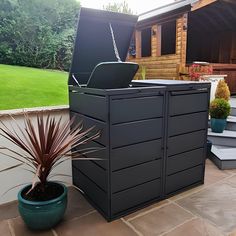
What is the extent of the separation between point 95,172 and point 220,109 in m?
2.79

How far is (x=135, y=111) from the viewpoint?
2150 mm

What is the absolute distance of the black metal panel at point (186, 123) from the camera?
8.02 ft

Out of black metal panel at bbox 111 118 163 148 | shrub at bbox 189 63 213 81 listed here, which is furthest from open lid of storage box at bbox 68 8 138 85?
shrub at bbox 189 63 213 81

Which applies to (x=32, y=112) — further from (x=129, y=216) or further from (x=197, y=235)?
(x=197, y=235)

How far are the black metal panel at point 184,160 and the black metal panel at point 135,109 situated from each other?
1.84ft

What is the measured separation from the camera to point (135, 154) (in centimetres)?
222

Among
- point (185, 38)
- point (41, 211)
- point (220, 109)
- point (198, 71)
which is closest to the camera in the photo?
point (41, 211)

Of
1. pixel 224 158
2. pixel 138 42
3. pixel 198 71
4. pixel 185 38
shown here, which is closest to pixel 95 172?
pixel 224 158

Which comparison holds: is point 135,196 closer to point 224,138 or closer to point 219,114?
point 224,138

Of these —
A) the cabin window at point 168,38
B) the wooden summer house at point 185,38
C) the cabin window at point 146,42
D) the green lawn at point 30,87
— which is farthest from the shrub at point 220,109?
the cabin window at point 168,38

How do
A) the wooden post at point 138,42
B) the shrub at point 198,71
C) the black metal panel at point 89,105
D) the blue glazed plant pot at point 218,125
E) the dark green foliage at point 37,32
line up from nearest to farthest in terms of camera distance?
the black metal panel at point 89,105 < the blue glazed plant pot at point 218,125 < the dark green foliage at point 37,32 < the shrub at point 198,71 < the wooden post at point 138,42

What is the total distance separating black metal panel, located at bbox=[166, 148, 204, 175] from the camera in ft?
8.26

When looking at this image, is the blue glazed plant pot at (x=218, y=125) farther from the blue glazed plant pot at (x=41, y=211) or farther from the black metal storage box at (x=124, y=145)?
the blue glazed plant pot at (x=41, y=211)

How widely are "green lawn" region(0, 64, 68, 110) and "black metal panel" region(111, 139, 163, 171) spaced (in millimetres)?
1617
